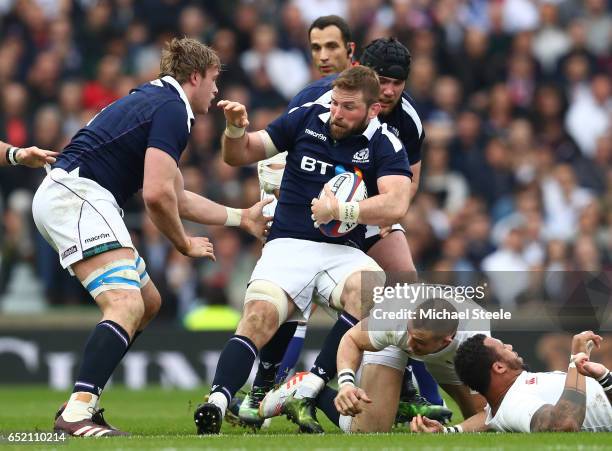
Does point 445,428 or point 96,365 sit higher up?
point 96,365

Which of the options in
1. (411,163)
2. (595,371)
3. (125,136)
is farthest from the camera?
(411,163)

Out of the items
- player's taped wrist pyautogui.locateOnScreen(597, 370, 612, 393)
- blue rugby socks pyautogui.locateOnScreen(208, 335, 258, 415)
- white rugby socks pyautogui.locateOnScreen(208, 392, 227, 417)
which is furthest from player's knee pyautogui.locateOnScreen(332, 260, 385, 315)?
player's taped wrist pyautogui.locateOnScreen(597, 370, 612, 393)

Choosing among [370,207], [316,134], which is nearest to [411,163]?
[316,134]

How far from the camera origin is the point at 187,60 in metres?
9.78

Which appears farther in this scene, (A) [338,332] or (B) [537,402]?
(A) [338,332]

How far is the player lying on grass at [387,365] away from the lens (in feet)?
30.2

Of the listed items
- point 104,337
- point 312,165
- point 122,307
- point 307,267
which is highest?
point 312,165

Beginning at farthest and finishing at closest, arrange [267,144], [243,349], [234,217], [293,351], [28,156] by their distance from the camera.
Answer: [293,351] → [234,217] → [267,144] → [28,156] → [243,349]

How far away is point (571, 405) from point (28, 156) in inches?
167

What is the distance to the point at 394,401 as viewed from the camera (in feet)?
32.2

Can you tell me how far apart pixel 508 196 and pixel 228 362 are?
10.2 metres

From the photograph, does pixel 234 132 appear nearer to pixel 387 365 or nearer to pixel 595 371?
pixel 387 365

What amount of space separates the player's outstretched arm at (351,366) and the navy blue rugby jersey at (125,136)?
5.82 feet

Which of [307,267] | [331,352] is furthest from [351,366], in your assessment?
[307,267]
